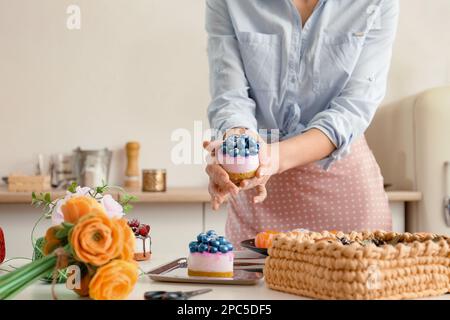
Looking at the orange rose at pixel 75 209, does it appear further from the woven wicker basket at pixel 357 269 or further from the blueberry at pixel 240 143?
the blueberry at pixel 240 143

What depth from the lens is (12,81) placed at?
2898 mm

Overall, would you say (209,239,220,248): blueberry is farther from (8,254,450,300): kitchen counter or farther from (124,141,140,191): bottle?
(124,141,140,191): bottle

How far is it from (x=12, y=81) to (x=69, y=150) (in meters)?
0.38

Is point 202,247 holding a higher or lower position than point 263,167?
lower

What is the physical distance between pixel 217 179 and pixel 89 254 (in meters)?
0.54

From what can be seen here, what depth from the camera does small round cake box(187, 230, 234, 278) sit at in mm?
1046

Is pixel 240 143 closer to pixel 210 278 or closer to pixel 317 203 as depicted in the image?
pixel 210 278

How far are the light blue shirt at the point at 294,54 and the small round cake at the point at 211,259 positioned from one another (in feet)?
2.16

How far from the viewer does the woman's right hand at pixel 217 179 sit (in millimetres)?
1296

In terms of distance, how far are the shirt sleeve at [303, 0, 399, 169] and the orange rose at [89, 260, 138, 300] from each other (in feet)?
2.59

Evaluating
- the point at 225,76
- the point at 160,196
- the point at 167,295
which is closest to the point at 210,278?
the point at 167,295

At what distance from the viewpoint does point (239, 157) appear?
1.25 metres
